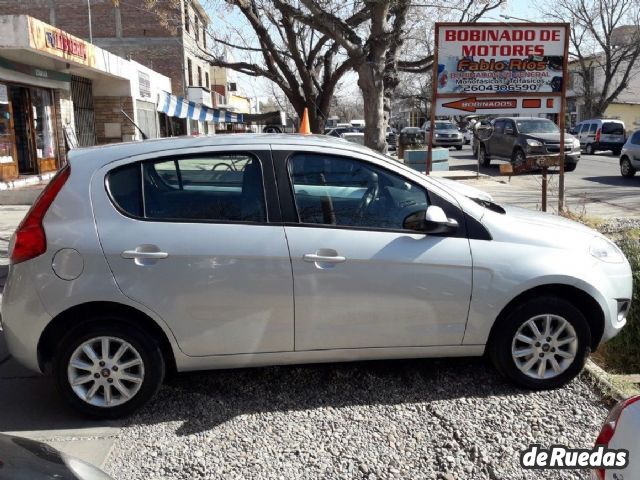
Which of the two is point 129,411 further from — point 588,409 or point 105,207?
point 588,409

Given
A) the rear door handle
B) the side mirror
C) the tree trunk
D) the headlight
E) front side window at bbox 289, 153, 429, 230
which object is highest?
the tree trunk

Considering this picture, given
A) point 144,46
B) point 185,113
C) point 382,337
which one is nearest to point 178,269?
point 382,337

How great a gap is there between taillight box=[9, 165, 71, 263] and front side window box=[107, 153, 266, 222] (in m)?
0.35

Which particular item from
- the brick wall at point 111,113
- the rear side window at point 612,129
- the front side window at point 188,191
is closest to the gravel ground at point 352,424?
the front side window at point 188,191

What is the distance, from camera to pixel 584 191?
15008mm

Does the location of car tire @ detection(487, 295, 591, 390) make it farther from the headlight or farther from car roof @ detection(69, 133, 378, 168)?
car roof @ detection(69, 133, 378, 168)

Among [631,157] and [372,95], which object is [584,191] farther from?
[372,95]

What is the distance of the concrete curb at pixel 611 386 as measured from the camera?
12.6 feet

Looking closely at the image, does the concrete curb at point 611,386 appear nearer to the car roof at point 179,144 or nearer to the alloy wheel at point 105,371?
the car roof at point 179,144

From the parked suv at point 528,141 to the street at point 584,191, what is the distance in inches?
29.0

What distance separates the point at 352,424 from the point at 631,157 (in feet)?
54.2

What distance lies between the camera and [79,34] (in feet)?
115

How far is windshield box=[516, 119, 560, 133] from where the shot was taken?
67.4ft
